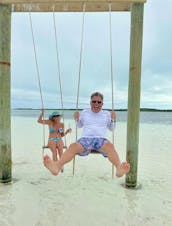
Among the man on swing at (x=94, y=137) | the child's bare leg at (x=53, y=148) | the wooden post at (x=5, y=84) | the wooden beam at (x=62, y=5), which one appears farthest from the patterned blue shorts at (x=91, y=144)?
the wooden beam at (x=62, y=5)

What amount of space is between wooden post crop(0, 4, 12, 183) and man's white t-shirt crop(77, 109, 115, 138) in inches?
60.6

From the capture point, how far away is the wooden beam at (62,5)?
17.1 feet

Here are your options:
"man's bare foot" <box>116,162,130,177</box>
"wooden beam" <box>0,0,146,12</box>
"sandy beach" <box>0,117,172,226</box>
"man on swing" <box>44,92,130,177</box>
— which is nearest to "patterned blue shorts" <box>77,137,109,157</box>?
"man on swing" <box>44,92,130,177</box>

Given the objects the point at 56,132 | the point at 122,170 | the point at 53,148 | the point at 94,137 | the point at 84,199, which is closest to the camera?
the point at 122,170

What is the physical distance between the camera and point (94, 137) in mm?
4660

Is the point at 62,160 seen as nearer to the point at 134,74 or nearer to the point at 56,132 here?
the point at 56,132

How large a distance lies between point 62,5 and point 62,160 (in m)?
2.80

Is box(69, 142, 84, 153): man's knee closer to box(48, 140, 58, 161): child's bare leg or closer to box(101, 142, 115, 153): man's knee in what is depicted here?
box(101, 142, 115, 153): man's knee

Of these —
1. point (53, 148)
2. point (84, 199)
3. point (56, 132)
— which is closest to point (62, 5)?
point (56, 132)

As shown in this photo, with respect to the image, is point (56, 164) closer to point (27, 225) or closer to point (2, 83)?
point (27, 225)

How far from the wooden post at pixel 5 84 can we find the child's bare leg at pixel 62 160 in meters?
1.64

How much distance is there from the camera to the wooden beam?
5.23 meters

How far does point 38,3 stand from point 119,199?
3.67 m

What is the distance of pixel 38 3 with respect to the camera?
5.44 meters
